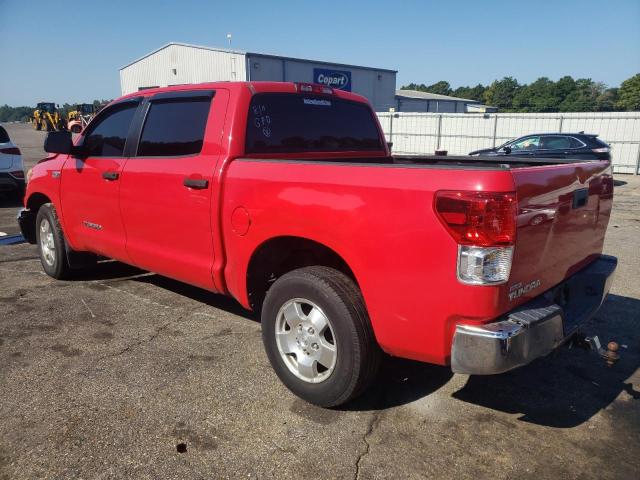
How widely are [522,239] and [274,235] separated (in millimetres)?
1405

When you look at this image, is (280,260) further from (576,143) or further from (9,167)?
(576,143)

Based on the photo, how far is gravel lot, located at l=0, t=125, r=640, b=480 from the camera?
8.35 feet

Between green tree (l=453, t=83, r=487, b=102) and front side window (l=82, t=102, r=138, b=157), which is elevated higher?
green tree (l=453, t=83, r=487, b=102)

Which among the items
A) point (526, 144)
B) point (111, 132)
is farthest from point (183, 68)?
point (111, 132)

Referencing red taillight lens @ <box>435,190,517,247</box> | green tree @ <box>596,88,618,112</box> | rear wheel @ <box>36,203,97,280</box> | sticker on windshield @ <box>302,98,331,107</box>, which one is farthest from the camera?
green tree @ <box>596,88,618,112</box>

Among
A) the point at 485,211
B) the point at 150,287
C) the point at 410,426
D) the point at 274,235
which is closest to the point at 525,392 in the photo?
the point at 410,426

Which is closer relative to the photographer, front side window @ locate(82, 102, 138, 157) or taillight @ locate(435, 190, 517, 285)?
taillight @ locate(435, 190, 517, 285)

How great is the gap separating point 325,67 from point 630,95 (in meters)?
56.3

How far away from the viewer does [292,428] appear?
285cm

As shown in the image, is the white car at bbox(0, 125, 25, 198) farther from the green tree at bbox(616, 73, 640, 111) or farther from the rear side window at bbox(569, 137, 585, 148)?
the green tree at bbox(616, 73, 640, 111)

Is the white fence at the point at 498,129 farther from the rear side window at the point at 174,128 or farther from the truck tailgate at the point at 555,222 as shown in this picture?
the rear side window at the point at 174,128

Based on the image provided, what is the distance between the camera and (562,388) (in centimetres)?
333

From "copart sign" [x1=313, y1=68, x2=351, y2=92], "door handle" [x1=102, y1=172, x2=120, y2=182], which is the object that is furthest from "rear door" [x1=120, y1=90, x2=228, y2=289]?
"copart sign" [x1=313, y1=68, x2=351, y2=92]

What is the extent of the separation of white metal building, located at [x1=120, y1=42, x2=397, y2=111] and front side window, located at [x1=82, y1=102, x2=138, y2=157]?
27.9 metres
